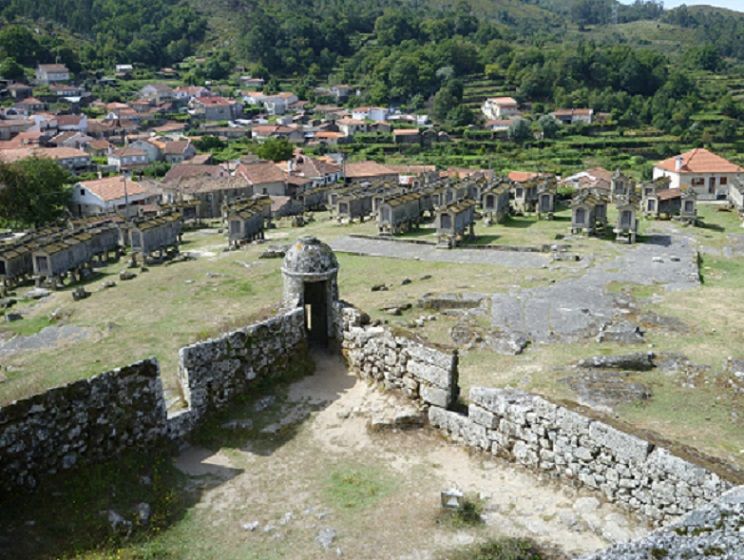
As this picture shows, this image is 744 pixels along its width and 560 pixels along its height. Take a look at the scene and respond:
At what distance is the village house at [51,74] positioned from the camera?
4968 inches

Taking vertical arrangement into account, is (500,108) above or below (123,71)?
below

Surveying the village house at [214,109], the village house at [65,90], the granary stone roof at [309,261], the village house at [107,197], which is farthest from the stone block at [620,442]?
the village house at [65,90]

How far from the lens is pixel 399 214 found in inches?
1666

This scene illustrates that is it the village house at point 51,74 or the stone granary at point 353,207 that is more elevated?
the village house at point 51,74

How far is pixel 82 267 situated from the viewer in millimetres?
36031

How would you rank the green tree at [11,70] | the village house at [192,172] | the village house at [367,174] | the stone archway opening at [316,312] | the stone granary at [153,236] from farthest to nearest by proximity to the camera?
the green tree at [11,70]
the village house at [367,174]
the village house at [192,172]
the stone granary at [153,236]
the stone archway opening at [316,312]

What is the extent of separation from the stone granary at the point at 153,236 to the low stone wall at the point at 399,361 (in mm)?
25954

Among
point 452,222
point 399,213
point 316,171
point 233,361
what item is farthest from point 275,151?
point 233,361

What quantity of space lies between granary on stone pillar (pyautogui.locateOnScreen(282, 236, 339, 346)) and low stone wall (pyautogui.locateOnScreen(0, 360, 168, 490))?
4189 mm

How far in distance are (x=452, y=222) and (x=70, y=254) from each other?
19724 mm

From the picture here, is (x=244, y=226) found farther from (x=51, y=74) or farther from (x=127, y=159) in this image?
(x=51, y=74)

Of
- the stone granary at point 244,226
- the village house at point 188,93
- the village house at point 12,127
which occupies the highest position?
the village house at point 188,93

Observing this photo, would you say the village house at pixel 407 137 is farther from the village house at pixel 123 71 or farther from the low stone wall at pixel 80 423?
the low stone wall at pixel 80 423

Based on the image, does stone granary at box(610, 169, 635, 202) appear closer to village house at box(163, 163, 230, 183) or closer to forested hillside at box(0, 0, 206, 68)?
village house at box(163, 163, 230, 183)
